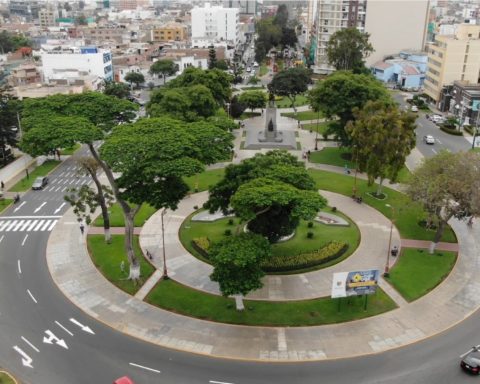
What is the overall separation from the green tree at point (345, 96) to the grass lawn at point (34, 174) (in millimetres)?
46205

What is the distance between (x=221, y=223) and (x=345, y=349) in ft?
80.9

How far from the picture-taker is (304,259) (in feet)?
158

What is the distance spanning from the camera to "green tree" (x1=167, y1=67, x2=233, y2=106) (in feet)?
303

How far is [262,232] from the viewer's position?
1788 inches

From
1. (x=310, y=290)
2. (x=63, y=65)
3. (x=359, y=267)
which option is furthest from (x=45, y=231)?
(x=63, y=65)

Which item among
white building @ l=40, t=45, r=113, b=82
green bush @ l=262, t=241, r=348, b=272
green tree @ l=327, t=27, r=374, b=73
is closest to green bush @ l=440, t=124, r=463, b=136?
green tree @ l=327, t=27, r=374, b=73

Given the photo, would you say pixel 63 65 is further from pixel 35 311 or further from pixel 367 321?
pixel 367 321

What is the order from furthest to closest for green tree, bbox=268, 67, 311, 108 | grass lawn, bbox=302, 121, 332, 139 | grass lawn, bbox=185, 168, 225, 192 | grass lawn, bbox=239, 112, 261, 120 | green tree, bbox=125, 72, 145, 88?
1. green tree, bbox=125, 72, 145, 88
2. green tree, bbox=268, 67, 311, 108
3. grass lawn, bbox=239, 112, 261, 120
4. grass lawn, bbox=302, 121, 332, 139
5. grass lawn, bbox=185, 168, 225, 192

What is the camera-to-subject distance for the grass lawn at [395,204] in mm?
54625

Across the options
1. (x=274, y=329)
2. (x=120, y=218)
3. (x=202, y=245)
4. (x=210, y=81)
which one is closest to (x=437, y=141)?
(x=210, y=81)

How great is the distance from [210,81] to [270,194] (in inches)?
2300

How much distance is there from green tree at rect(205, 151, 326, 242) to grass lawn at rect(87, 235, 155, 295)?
947 centimetres

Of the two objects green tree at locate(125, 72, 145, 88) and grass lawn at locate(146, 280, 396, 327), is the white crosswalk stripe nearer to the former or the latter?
grass lawn at locate(146, 280, 396, 327)

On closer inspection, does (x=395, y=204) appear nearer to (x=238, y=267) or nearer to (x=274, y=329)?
(x=274, y=329)
